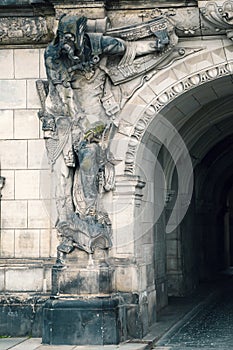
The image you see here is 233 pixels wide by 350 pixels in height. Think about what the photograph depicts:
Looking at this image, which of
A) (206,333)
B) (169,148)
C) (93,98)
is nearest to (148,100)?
(93,98)

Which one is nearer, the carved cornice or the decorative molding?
the carved cornice

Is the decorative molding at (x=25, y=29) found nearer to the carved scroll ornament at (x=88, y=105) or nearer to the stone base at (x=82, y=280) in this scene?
the carved scroll ornament at (x=88, y=105)

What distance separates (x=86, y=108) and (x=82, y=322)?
3048 mm

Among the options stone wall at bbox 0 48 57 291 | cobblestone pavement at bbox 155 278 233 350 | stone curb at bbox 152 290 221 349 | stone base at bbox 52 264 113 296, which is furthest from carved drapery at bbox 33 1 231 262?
cobblestone pavement at bbox 155 278 233 350

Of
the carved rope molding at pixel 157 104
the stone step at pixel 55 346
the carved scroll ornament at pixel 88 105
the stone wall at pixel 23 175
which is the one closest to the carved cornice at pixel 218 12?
the carved scroll ornament at pixel 88 105

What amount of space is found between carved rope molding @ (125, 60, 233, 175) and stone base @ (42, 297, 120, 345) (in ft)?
6.58

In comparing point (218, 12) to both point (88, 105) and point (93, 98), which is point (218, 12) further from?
point (88, 105)

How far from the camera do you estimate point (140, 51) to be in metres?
A: 11.8

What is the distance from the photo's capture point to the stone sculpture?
37.7 feet

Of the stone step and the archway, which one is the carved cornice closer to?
the archway

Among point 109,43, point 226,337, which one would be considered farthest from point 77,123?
point 226,337

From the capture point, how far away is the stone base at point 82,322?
441 inches

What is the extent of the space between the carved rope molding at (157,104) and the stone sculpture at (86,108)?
0.30 metres

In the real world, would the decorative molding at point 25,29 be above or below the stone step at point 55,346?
above
